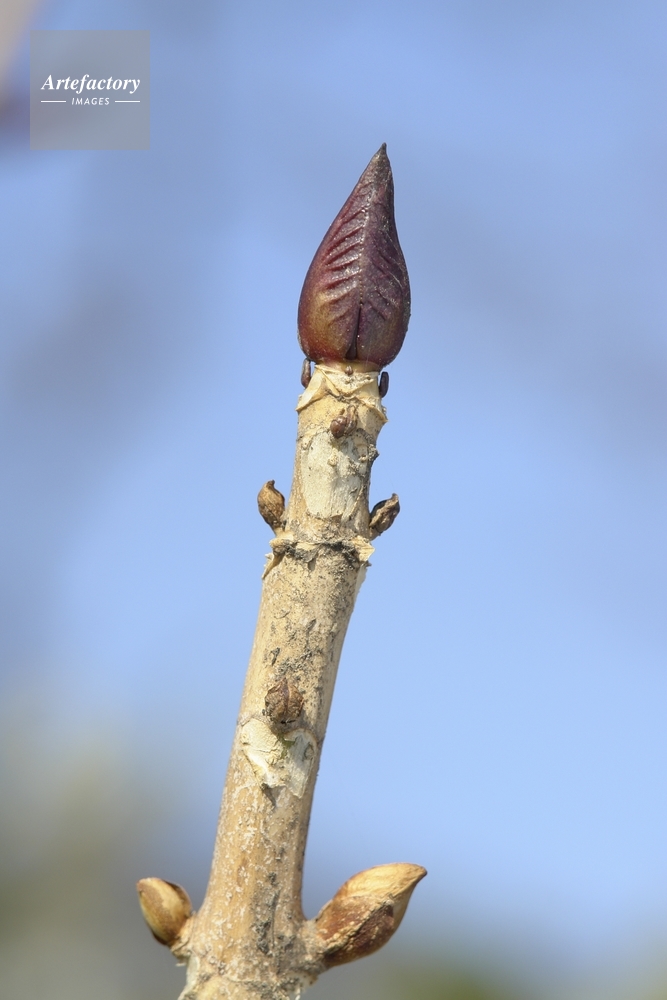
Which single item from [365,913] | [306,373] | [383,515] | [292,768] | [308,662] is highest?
[306,373]

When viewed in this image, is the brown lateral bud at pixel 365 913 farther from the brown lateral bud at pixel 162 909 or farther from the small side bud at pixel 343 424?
the small side bud at pixel 343 424

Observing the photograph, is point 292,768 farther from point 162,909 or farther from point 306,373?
point 306,373

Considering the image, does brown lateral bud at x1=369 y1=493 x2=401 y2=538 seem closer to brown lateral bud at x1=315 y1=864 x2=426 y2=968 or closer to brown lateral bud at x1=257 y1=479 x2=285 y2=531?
brown lateral bud at x1=257 y1=479 x2=285 y2=531

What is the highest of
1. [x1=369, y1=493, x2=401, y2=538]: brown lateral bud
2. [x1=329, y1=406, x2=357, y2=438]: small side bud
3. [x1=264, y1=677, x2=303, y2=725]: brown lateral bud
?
[x1=329, y1=406, x2=357, y2=438]: small side bud

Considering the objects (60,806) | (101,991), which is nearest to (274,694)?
(101,991)

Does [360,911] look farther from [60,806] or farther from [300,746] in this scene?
[60,806]

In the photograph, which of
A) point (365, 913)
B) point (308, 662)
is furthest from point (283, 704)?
point (365, 913)

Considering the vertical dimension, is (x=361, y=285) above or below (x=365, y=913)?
above

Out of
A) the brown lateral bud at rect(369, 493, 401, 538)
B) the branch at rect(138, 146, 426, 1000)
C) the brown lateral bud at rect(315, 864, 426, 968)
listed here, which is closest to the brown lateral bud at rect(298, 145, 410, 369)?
the branch at rect(138, 146, 426, 1000)
